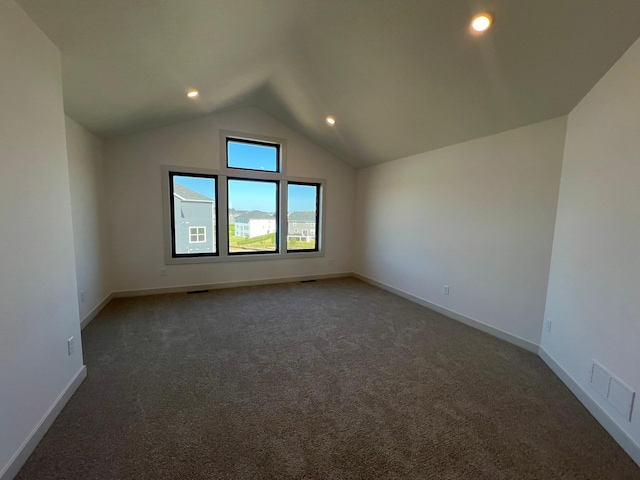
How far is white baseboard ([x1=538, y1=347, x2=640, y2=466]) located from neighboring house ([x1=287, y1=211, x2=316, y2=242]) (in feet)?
13.3

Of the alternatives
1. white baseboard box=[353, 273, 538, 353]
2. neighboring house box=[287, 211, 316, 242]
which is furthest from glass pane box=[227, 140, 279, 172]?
white baseboard box=[353, 273, 538, 353]

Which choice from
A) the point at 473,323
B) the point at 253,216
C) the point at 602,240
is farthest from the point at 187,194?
the point at 602,240

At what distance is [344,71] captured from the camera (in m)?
2.98

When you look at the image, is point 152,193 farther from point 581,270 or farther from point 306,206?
point 581,270

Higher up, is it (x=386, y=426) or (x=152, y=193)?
(x=152, y=193)

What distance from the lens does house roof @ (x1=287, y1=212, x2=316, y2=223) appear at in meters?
5.38

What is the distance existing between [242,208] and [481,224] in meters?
3.83

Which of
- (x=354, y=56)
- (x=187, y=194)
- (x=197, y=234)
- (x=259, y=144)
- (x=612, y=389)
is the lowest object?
(x=612, y=389)

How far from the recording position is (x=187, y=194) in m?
4.56

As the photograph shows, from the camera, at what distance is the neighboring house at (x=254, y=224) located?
5.01 m

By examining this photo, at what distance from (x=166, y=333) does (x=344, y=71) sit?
3552 millimetres

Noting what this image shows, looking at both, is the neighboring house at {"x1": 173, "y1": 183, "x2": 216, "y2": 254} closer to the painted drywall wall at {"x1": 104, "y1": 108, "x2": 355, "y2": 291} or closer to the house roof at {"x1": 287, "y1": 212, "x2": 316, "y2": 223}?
the painted drywall wall at {"x1": 104, "y1": 108, "x2": 355, "y2": 291}

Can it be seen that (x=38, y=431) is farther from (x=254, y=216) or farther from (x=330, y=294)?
(x=254, y=216)

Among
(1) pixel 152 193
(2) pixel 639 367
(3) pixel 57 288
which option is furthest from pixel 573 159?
(1) pixel 152 193
